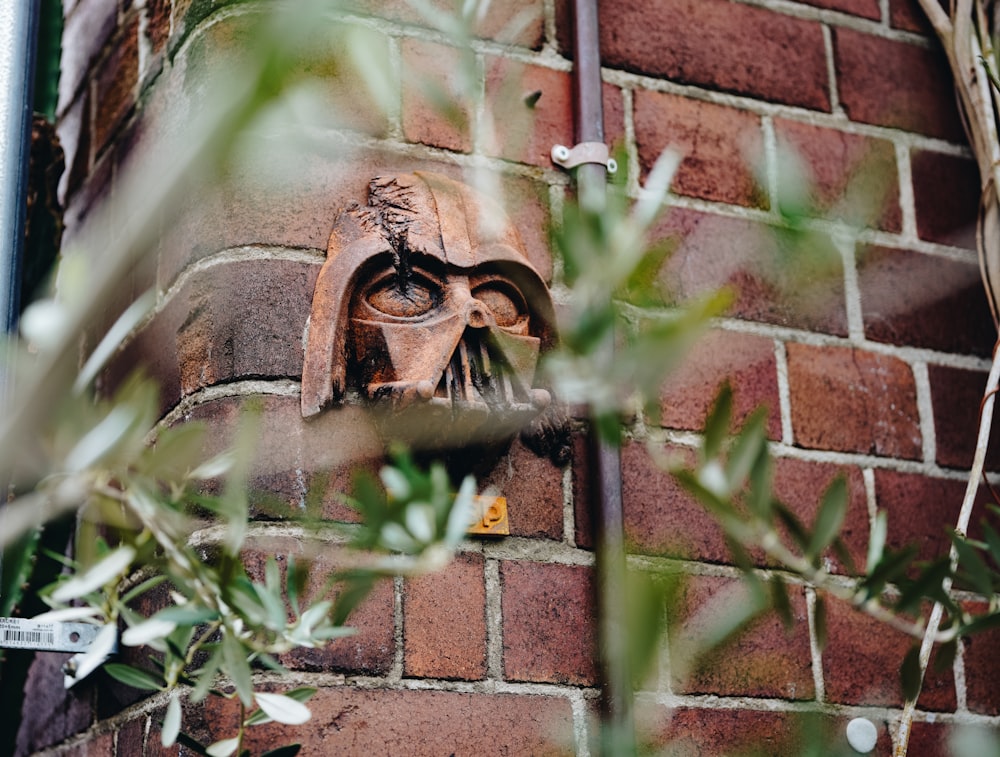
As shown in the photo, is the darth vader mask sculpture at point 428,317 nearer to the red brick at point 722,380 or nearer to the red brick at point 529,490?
the red brick at point 529,490

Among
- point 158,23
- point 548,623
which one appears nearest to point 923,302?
point 548,623

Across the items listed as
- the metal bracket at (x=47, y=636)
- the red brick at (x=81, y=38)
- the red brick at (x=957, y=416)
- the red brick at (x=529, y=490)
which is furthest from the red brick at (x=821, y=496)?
the red brick at (x=81, y=38)

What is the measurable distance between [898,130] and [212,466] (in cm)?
105

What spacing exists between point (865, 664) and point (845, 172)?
52 centimetres

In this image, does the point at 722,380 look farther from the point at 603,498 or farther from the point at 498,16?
the point at 498,16

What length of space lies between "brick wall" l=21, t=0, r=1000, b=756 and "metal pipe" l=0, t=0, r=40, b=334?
13cm

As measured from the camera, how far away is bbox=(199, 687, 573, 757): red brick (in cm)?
96

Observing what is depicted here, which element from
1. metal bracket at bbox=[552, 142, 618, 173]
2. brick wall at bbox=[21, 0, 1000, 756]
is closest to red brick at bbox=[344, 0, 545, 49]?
brick wall at bbox=[21, 0, 1000, 756]

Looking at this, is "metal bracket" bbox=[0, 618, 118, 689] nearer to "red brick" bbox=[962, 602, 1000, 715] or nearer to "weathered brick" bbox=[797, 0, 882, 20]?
"red brick" bbox=[962, 602, 1000, 715]

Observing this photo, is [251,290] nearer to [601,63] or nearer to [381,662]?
[381,662]

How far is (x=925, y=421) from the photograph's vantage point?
1319mm

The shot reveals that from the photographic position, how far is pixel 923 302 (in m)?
1.37

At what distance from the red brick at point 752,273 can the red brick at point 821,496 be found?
0.15 meters

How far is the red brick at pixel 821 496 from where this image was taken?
1223 mm
